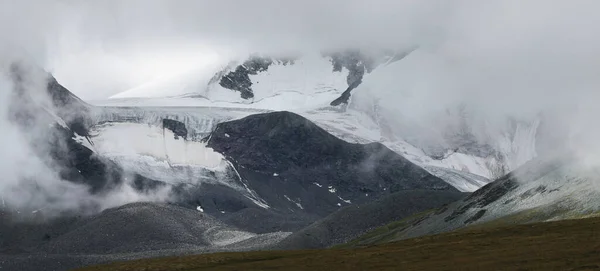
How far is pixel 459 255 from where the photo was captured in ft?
445

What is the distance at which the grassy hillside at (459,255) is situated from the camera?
123 m

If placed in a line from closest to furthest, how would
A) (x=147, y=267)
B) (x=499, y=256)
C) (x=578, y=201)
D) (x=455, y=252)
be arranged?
(x=499, y=256), (x=455, y=252), (x=147, y=267), (x=578, y=201)

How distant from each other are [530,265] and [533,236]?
1126 inches

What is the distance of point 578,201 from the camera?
187 metres

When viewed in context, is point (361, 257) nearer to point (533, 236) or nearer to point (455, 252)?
point (455, 252)

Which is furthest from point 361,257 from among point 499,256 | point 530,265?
point 530,265

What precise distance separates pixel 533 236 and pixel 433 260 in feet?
63.4

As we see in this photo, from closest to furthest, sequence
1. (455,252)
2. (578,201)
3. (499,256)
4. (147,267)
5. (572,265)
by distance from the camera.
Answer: (572,265), (499,256), (455,252), (147,267), (578,201)

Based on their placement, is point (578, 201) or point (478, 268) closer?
point (478, 268)

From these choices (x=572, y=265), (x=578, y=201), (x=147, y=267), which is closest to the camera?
(x=572, y=265)

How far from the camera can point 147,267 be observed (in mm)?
159750

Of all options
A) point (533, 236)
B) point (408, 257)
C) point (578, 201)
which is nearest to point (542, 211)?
point (578, 201)

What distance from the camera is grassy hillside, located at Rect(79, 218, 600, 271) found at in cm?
12262

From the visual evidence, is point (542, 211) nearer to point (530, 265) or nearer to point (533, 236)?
point (533, 236)
